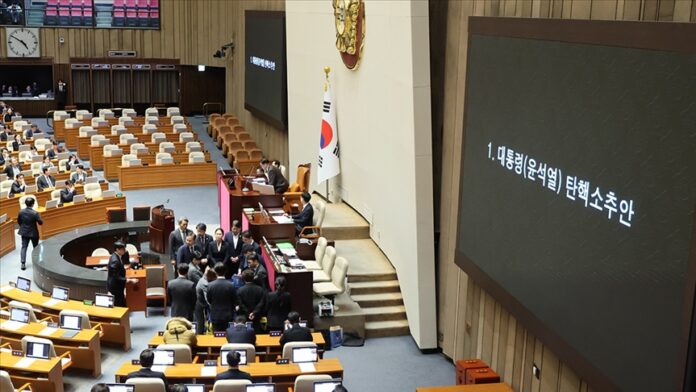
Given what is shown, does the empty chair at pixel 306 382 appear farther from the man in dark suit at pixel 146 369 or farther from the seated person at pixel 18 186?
the seated person at pixel 18 186

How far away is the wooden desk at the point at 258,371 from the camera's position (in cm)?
1004

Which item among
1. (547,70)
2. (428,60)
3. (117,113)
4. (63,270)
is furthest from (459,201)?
(117,113)

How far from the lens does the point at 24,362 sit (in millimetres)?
10781

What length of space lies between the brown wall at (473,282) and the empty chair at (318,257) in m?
2.10

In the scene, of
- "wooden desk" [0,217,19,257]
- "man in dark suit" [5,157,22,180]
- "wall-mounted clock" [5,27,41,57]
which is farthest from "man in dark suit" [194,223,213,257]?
"wall-mounted clock" [5,27,41,57]

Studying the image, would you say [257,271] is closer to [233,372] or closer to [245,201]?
[233,372]

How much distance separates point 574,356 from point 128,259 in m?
8.58

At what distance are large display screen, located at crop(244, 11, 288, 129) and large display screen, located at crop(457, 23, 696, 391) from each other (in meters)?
12.0

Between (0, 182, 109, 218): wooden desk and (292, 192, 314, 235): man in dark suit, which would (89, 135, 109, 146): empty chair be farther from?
(292, 192, 314, 235): man in dark suit

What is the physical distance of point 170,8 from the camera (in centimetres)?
3198

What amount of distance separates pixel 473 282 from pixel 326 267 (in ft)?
9.91

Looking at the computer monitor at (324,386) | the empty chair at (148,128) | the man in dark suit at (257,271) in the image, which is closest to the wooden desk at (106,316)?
the man in dark suit at (257,271)

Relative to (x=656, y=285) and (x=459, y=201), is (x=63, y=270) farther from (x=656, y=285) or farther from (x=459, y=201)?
(x=656, y=285)

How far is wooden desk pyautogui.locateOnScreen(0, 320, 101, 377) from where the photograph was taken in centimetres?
1170
